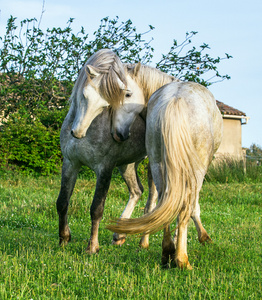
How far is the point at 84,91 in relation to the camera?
4.25m

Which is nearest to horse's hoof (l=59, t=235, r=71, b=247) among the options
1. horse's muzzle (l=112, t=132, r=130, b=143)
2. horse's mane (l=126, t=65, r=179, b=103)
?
horse's muzzle (l=112, t=132, r=130, b=143)

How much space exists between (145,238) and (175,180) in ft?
6.07

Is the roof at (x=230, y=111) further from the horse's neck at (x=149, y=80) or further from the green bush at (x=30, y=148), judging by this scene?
the horse's neck at (x=149, y=80)

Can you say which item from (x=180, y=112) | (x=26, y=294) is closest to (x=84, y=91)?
(x=180, y=112)

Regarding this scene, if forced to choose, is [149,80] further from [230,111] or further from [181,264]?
[230,111]

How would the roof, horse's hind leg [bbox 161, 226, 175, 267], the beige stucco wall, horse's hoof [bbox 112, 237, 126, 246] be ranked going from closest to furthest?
horse's hind leg [bbox 161, 226, 175, 267], horse's hoof [bbox 112, 237, 126, 246], the roof, the beige stucco wall

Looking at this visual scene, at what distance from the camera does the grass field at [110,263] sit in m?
3.19

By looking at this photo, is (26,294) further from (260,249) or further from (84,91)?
(260,249)

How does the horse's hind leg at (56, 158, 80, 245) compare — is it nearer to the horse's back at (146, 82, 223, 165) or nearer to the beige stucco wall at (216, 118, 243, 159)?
the horse's back at (146, 82, 223, 165)

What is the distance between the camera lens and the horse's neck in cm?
484

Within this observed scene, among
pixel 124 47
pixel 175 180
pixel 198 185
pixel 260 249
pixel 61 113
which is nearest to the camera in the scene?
pixel 175 180

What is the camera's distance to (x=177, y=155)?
3.47 metres

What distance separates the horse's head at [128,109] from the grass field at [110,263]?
1371mm

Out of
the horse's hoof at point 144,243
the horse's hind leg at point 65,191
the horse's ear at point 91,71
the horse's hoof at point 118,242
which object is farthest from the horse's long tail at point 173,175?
the horse's hoof at point 118,242
